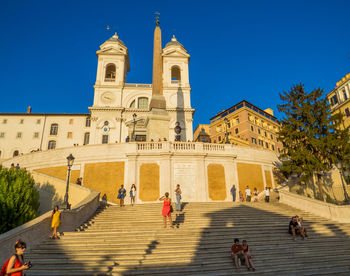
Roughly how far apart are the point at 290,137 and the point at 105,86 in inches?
1169

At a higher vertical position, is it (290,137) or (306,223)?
(290,137)

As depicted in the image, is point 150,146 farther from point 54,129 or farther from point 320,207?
point 54,129

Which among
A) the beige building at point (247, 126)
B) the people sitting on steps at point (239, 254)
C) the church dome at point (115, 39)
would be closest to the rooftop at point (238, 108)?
the beige building at point (247, 126)

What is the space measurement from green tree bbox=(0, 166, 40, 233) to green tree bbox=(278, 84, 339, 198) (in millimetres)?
18658

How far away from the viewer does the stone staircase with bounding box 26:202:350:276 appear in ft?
25.5

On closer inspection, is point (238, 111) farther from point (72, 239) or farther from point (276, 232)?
point (72, 239)

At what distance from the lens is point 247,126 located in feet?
164

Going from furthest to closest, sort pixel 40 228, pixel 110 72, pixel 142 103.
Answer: pixel 110 72 < pixel 142 103 < pixel 40 228

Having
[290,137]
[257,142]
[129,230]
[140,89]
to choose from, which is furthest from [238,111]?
[129,230]

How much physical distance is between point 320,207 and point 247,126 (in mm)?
36577

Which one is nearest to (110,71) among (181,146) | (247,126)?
(247,126)

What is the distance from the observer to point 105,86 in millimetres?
40031

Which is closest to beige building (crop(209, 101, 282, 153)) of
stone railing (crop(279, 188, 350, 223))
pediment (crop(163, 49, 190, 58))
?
pediment (crop(163, 49, 190, 58))

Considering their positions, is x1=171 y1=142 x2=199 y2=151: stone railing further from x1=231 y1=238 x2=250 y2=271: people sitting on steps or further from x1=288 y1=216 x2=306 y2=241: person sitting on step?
x1=231 y1=238 x2=250 y2=271: people sitting on steps
